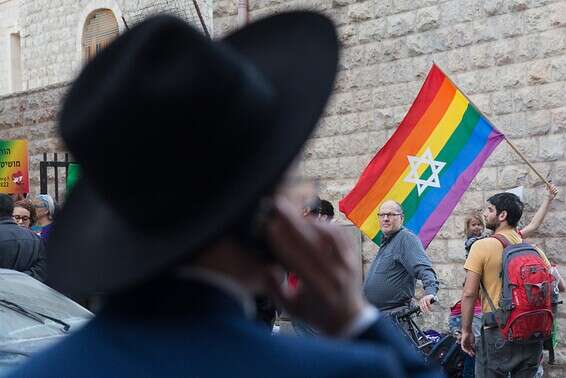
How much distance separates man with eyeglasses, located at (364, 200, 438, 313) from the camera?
691cm

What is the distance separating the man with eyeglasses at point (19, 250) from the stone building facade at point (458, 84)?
11.0 ft

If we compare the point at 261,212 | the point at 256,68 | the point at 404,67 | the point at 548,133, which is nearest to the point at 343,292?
the point at 261,212

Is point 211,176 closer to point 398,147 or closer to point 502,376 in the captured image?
point 502,376

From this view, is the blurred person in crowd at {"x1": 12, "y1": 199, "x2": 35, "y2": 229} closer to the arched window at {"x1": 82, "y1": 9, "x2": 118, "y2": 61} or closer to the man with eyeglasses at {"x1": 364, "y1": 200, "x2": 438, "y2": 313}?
the man with eyeglasses at {"x1": 364, "y1": 200, "x2": 438, "y2": 313}

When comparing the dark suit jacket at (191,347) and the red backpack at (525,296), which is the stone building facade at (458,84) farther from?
the dark suit jacket at (191,347)

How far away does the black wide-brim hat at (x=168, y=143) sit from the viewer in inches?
49.2

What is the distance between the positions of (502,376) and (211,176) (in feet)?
18.6

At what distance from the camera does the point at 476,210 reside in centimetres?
961

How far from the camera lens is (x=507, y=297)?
250 inches

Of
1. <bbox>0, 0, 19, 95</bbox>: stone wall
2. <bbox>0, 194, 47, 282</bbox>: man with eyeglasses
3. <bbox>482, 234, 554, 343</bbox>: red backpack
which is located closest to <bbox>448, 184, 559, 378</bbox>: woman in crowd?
<bbox>482, 234, 554, 343</bbox>: red backpack

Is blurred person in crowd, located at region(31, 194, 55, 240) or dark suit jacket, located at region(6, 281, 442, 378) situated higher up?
blurred person in crowd, located at region(31, 194, 55, 240)

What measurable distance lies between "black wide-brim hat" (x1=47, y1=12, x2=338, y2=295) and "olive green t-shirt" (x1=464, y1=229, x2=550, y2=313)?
537cm

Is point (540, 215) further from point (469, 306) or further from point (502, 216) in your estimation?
point (469, 306)

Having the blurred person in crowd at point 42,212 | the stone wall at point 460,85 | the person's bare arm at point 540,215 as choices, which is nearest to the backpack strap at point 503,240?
the person's bare arm at point 540,215
